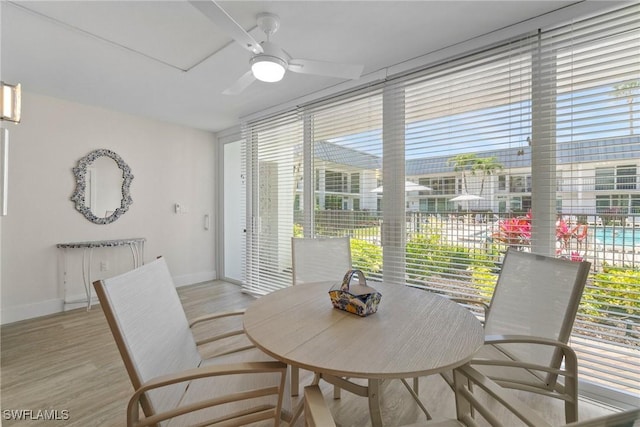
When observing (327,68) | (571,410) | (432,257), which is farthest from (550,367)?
(327,68)

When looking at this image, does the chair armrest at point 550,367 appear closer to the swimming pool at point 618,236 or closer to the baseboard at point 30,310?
the swimming pool at point 618,236

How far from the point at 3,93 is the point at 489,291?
3353mm

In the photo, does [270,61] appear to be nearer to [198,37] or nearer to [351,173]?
[198,37]

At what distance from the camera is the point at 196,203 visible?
4.66 meters

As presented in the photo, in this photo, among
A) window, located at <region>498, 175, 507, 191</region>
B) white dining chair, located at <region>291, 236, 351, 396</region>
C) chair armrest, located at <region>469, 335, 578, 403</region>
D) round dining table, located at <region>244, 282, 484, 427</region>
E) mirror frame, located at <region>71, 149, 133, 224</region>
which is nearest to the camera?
round dining table, located at <region>244, 282, 484, 427</region>

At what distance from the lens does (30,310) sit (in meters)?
3.17

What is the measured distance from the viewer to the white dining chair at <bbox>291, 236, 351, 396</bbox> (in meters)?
2.30

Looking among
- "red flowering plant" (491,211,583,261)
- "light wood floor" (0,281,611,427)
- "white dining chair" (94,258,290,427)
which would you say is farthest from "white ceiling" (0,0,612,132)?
"light wood floor" (0,281,611,427)

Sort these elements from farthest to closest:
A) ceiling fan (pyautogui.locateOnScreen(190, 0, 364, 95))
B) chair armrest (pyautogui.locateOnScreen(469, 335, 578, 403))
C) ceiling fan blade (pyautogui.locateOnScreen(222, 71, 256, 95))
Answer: ceiling fan blade (pyautogui.locateOnScreen(222, 71, 256, 95)) < ceiling fan (pyautogui.locateOnScreen(190, 0, 364, 95)) < chair armrest (pyautogui.locateOnScreen(469, 335, 578, 403))

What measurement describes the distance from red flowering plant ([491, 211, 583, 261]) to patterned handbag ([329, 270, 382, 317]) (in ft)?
4.27

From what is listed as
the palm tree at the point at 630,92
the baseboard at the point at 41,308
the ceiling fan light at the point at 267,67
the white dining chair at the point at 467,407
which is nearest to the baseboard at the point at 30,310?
the baseboard at the point at 41,308

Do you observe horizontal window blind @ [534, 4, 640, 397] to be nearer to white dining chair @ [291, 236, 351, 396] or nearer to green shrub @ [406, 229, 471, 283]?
green shrub @ [406, 229, 471, 283]

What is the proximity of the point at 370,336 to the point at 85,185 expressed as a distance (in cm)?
401

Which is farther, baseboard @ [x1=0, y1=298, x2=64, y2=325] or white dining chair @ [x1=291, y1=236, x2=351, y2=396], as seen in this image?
baseboard @ [x1=0, y1=298, x2=64, y2=325]
